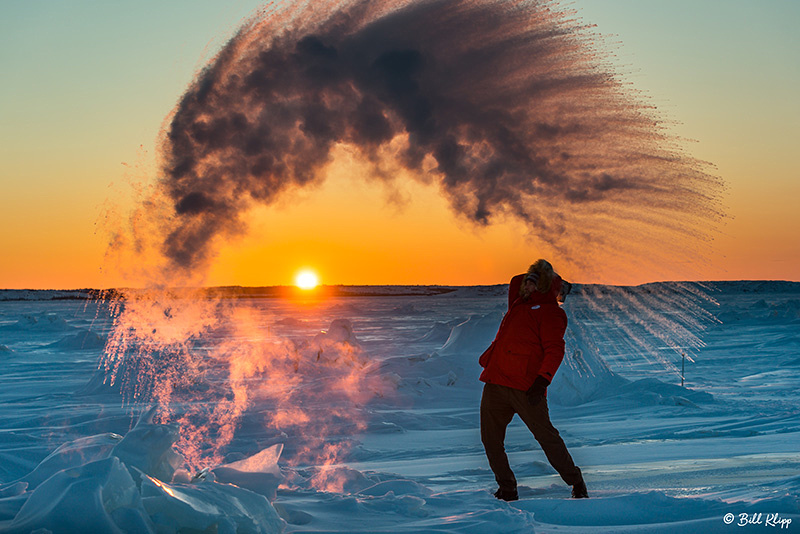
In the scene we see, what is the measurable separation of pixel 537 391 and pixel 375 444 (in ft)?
11.1

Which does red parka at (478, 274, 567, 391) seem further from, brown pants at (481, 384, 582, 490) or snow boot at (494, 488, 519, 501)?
snow boot at (494, 488, 519, 501)

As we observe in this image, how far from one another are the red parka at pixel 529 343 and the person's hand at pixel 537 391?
0.03 metres

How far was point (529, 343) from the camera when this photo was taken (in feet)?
14.5

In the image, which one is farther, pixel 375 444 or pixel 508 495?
pixel 375 444

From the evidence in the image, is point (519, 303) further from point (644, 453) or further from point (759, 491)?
point (644, 453)

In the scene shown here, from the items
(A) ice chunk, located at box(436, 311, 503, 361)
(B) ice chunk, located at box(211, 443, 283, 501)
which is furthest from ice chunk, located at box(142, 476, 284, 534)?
(A) ice chunk, located at box(436, 311, 503, 361)

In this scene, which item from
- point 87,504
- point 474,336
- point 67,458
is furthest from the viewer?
point 474,336

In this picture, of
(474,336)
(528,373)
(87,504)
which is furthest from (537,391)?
(474,336)

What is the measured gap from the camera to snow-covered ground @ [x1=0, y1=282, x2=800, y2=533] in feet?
10.9

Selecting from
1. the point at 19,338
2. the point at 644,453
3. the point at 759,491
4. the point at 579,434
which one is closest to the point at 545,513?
the point at 759,491

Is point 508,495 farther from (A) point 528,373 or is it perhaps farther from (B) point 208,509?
(B) point 208,509

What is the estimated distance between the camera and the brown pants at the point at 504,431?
4.30m

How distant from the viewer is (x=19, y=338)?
2611 cm

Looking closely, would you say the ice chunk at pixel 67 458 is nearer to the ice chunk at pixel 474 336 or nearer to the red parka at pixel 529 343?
the red parka at pixel 529 343
